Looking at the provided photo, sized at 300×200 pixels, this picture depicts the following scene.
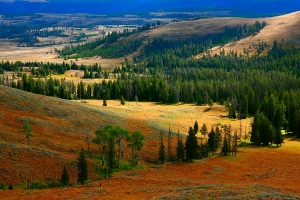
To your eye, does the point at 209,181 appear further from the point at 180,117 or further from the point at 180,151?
the point at 180,117

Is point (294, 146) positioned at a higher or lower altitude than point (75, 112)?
lower

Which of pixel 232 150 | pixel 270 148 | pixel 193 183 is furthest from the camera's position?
pixel 270 148

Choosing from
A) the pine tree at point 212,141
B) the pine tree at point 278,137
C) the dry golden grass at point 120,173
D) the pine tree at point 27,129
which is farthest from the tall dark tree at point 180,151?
the pine tree at point 278,137

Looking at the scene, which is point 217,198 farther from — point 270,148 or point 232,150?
point 270,148

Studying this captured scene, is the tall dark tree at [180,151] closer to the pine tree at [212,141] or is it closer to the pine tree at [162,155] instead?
the pine tree at [162,155]

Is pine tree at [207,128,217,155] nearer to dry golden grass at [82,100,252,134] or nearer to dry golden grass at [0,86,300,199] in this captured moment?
dry golden grass at [0,86,300,199]

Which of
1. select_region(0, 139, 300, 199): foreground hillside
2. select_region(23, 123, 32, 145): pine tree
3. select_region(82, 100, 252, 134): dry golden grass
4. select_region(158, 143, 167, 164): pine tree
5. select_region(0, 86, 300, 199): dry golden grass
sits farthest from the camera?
select_region(82, 100, 252, 134): dry golden grass

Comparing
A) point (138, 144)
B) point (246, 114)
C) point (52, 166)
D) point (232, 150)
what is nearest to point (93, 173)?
point (52, 166)

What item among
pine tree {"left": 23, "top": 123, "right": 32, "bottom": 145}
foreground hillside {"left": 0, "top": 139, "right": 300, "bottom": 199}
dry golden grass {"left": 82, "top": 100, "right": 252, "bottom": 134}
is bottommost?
foreground hillside {"left": 0, "top": 139, "right": 300, "bottom": 199}

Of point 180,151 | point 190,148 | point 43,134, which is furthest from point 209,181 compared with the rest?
point 43,134

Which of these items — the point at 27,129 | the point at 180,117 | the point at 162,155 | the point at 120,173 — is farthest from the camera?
the point at 180,117

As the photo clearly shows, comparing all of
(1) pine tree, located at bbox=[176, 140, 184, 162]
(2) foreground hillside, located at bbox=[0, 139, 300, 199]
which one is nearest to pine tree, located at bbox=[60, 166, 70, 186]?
(2) foreground hillside, located at bbox=[0, 139, 300, 199]
